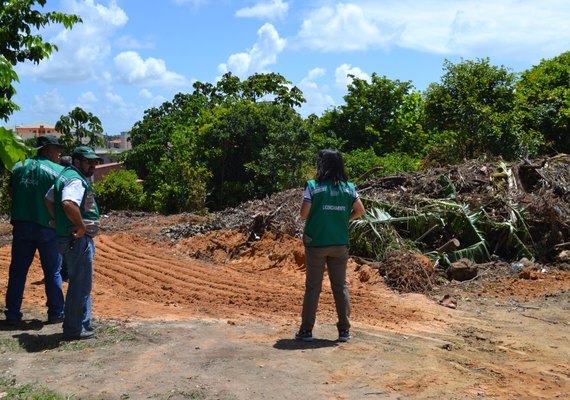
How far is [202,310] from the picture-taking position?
336 inches

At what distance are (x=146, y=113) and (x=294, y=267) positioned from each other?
61.7ft

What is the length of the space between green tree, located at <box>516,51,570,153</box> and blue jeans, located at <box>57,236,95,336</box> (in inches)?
567

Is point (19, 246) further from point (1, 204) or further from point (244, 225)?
point (1, 204)

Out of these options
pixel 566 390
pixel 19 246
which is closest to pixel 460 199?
pixel 566 390

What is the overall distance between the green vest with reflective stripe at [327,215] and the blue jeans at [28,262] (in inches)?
109

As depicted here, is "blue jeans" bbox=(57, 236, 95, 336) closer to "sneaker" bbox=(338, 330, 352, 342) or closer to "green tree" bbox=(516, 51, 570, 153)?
"sneaker" bbox=(338, 330, 352, 342)

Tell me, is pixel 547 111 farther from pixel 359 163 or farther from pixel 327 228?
pixel 327 228

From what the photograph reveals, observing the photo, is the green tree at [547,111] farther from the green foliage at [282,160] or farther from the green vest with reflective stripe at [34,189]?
the green vest with reflective stripe at [34,189]

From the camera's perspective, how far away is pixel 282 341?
6977 millimetres

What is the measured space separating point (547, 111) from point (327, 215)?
14.8 m

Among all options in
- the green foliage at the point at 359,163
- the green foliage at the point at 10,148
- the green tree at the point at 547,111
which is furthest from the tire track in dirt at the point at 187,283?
the green tree at the point at 547,111

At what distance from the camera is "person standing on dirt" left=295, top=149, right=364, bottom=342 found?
22.1ft

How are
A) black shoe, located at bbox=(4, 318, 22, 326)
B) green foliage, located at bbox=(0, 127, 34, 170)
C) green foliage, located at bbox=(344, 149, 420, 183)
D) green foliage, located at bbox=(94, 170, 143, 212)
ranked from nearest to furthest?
green foliage, located at bbox=(0, 127, 34, 170), black shoe, located at bbox=(4, 318, 22, 326), green foliage, located at bbox=(344, 149, 420, 183), green foliage, located at bbox=(94, 170, 143, 212)

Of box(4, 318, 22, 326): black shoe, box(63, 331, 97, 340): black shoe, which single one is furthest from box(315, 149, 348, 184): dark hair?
box(4, 318, 22, 326): black shoe
